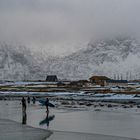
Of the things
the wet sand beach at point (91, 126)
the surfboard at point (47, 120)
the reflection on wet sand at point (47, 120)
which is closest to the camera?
the wet sand beach at point (91, 126)

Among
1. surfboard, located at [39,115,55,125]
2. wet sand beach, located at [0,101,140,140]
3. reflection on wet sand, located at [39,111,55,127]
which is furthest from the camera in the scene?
surfboard, located at [39,115,55,125]

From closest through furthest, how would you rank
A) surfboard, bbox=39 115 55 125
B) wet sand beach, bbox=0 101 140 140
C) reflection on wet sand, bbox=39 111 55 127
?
wet sand beach, bbox=0 101 140 140 < reflection on wet sand, bbox=39 111 55 127 < surfboard, bbox=39 115 55 125

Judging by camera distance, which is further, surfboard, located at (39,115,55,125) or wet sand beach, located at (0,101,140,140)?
surfboard, located at (39,115,55,125)

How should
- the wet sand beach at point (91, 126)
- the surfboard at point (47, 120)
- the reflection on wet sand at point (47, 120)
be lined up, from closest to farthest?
1. the wet sand beach at point (91, 126)
2. the reflection on wet sand at point (47, 120)
3. the surfboard at point (47, 120)

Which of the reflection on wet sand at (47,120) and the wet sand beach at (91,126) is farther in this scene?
the reflection on wet sand at (47,120)

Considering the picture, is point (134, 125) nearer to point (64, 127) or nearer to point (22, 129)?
point (64, 127)

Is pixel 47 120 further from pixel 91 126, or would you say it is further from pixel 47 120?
pixel 91 126

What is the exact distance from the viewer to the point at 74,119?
141 ft

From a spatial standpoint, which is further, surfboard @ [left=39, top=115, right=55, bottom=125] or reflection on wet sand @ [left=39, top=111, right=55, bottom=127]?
surfboard @ [left=39, top=115, right=55, bottom=125]

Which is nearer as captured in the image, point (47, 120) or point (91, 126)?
point (91, 126)

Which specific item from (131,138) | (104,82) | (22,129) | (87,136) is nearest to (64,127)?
(22,129)

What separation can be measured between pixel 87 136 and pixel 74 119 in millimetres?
12015

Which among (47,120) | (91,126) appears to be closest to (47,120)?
(47,120)

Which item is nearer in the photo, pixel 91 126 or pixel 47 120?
pixel 91 126
